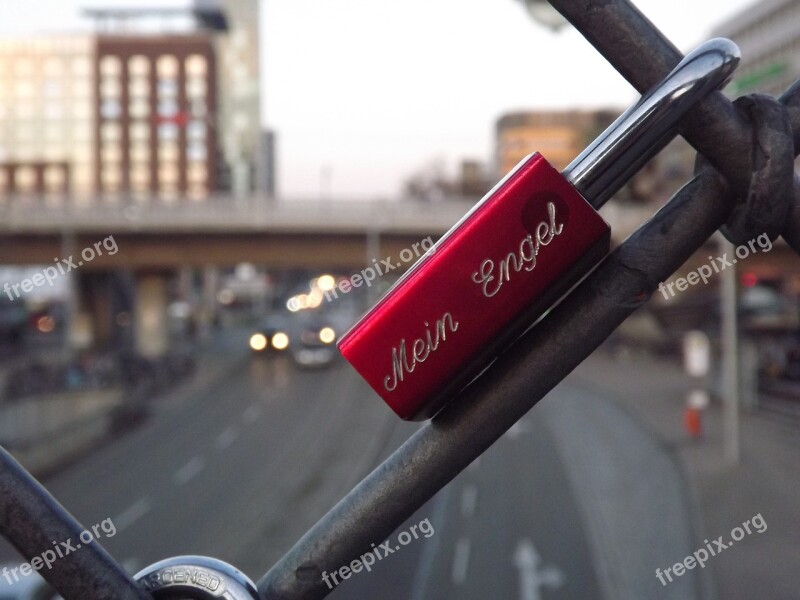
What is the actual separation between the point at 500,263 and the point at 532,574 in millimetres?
8835

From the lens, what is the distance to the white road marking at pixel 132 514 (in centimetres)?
1087

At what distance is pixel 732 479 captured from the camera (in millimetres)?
11914

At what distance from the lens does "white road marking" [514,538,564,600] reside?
28.1 ft

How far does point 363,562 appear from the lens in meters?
0.93

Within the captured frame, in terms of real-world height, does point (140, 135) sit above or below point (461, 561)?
below

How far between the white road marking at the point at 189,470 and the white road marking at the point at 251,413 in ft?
10.9

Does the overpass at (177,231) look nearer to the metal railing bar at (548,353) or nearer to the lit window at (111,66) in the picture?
the lit window at (111,66)

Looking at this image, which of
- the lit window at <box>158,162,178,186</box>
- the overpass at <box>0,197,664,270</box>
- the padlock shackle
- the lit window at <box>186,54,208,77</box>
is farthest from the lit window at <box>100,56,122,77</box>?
the padlock shackle

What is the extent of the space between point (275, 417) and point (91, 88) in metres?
21.8

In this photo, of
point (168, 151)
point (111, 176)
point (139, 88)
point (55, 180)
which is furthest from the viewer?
point (168, 151)

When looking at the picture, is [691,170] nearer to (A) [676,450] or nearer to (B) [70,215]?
(A) [676,450]

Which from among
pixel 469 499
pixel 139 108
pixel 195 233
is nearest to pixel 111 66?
pixel 139 108

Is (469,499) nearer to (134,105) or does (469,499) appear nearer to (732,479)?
(732,479)

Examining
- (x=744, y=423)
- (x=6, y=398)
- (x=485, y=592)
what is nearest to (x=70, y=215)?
(x=6, y=398)
